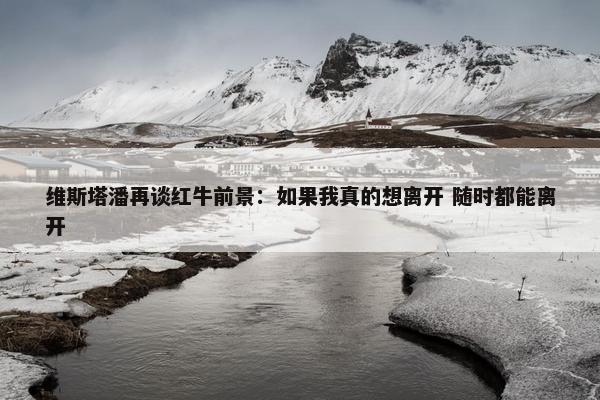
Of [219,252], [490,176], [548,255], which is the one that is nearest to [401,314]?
[548,255]

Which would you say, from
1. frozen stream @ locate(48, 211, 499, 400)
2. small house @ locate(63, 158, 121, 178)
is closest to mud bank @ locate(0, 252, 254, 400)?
frozen stream @ locate(48, 211, 499, 400)

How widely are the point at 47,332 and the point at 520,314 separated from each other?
61.7 feet

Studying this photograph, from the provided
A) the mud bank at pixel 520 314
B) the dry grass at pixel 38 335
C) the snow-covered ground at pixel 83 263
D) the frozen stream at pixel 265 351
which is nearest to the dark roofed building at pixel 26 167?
the snow-covered ground at pixel 83 263

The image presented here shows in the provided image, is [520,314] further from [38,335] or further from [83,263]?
[83,263]

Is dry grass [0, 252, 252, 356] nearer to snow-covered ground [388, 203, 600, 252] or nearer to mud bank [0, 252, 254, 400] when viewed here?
mud bank [0, 252, 254, 400]

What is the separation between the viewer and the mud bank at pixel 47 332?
719 inches

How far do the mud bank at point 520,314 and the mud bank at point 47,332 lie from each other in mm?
13530

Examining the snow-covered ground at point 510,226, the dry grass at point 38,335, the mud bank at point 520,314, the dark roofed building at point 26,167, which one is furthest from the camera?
the dark roofed building at point 26,167

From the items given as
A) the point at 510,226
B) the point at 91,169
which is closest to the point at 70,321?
the point at 510,226

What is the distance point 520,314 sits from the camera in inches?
920

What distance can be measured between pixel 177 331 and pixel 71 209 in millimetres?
33597

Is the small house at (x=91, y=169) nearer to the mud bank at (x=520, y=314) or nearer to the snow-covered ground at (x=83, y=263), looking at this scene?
the snow-covered ground at (x=83, y=263)

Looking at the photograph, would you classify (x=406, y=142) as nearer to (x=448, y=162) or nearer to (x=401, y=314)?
(x=448, y=162)

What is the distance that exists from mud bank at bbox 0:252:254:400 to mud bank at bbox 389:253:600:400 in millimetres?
13530
